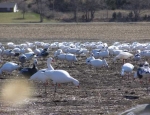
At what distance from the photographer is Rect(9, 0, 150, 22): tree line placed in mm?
72125

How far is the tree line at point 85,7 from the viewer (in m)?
72.1

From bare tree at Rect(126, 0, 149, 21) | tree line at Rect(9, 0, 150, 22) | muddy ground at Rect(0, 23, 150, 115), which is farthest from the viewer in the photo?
tree line at Rect(9, 0, 150, 22)

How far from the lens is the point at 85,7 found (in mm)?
76438

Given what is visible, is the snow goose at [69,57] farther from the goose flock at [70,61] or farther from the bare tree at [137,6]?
the bare tree at [137,6]

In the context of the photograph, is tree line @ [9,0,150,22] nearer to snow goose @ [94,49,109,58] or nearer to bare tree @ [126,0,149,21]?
bare tree @ [126,0,149,21]

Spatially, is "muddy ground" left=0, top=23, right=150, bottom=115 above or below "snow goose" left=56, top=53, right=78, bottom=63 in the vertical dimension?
above

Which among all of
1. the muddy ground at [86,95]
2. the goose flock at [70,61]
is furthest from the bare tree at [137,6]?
the muddy ground at [86,95]

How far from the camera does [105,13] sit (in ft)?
247

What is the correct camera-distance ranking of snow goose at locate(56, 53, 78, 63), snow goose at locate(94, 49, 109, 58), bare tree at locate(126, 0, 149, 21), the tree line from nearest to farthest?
1. snow goose at locate(56, 53, 78, 63)
2. snow goose at locate(94, 49, 109, 58)
3. bare tree at locate(126, 0, 149, 21)
4. the tree line

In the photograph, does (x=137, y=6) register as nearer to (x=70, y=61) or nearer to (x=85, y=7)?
(x=85, y=7)

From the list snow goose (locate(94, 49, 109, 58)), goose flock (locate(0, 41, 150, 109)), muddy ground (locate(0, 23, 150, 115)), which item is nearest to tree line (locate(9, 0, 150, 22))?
goose flock (locate(0, 41, 150, 109))

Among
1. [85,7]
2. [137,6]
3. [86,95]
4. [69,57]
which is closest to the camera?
[86,95]

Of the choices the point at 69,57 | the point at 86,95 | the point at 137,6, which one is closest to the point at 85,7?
the point at 137,6

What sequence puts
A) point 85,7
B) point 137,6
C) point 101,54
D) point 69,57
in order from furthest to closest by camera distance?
1. point 85,7
2. point 137,6
3. point 101,54
4. point 69,57
